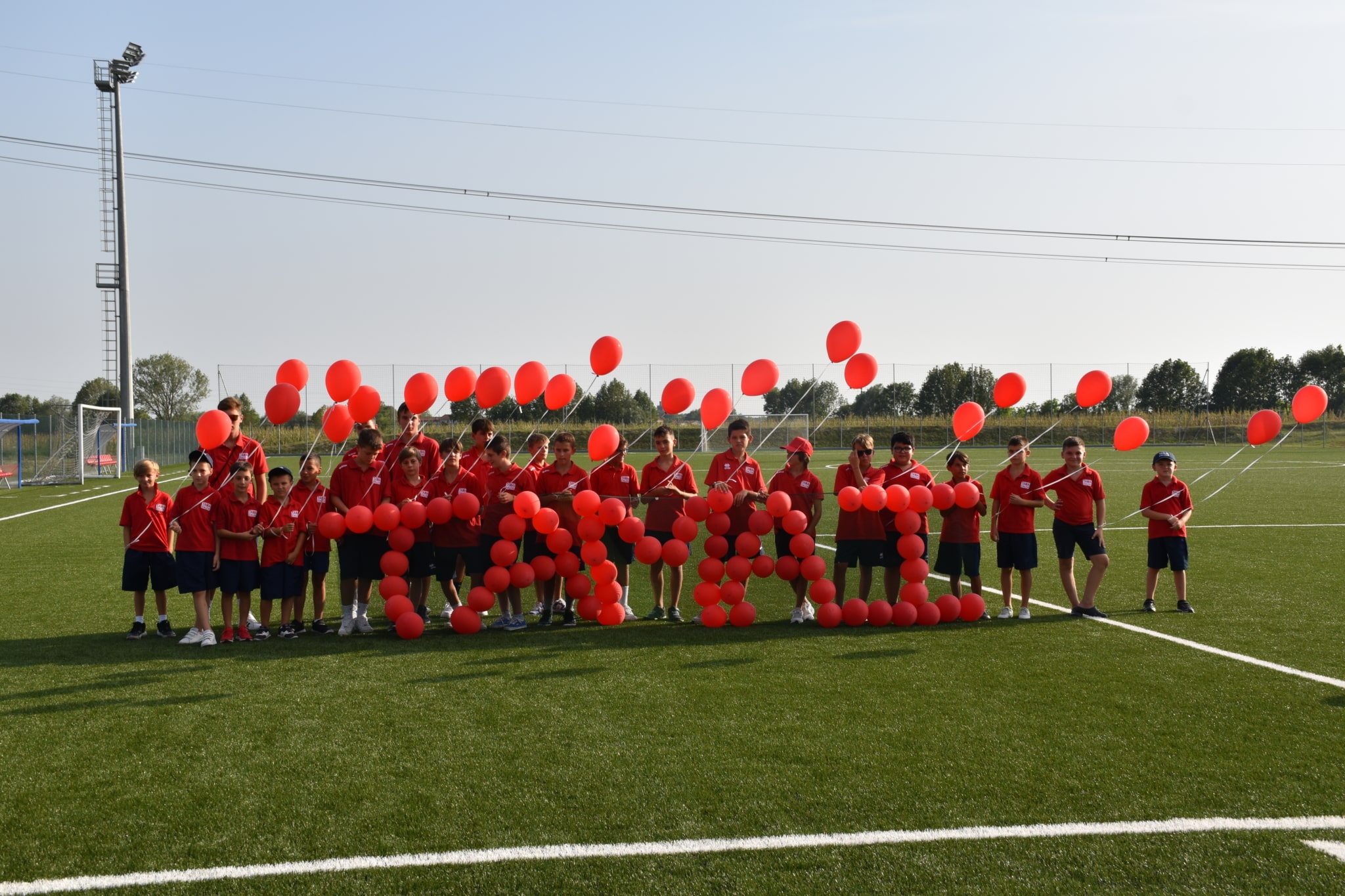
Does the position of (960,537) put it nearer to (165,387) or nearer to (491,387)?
(491,387)

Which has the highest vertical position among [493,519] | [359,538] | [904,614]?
[493,519]

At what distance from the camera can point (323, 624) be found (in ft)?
25.8

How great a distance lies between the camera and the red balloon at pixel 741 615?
776 centimetres

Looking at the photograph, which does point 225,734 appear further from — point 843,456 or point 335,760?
point 843,456

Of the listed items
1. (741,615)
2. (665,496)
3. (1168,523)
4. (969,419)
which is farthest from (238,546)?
(1168,523)

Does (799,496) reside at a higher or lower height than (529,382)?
lower

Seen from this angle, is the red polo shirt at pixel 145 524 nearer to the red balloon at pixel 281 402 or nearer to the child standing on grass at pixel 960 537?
the red balloon at pixel 281 402

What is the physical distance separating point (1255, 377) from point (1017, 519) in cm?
6362

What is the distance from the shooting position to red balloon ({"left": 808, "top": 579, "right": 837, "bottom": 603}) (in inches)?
305

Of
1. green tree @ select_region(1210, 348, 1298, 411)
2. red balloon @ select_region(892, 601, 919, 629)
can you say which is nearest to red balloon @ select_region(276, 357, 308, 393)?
red balloon @ select_region(892, 601, 919, 629)

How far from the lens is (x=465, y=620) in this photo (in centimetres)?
752

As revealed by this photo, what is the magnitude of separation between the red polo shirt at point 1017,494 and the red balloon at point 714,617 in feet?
8.30

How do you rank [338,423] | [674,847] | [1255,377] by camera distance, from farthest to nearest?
[1255,377] → [338,423] → [674,847]

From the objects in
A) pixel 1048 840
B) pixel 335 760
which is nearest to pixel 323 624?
pixel 335 760
